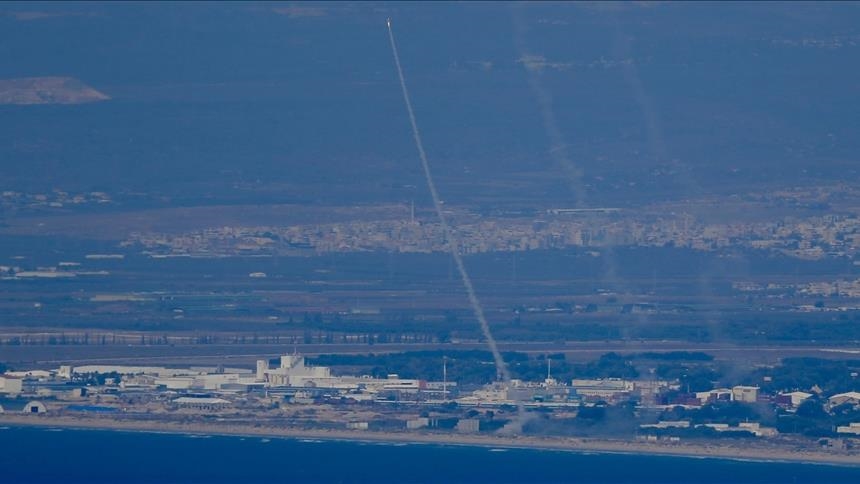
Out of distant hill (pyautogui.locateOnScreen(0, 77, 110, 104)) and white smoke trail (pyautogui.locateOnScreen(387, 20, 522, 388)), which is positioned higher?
distant hill (pyautogui.locateOnScreen(0, 77, 110, 104))

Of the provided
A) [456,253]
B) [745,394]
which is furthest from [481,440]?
[456,253]

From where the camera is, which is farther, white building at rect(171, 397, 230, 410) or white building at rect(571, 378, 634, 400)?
white building at rect(571, 378, 634, 400)

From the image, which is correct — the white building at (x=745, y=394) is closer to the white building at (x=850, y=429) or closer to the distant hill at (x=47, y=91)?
the white building at (x=850, y=429)

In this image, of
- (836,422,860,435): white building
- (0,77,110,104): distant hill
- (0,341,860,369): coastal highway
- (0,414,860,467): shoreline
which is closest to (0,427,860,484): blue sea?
(0,414,860,467): shoreline

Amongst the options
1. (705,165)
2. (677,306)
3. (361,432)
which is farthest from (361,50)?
(361,432)

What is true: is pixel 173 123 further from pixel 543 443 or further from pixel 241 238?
pixel 543 443

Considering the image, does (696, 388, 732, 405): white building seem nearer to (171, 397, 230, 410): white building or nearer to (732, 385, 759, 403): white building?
(732, 385, 759, 403): white building

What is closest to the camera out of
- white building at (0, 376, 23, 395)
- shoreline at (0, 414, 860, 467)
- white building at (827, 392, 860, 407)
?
shoreline at (0, 414, 860, 467)

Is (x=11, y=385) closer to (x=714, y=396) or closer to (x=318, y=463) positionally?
(x=318, y=463)
